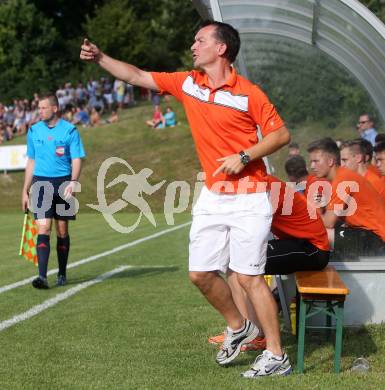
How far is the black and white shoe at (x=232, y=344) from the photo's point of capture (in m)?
6.38

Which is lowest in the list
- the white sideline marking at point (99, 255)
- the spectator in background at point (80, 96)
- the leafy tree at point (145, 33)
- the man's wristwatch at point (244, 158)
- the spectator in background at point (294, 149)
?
the white sideline marking at point (99, 255)

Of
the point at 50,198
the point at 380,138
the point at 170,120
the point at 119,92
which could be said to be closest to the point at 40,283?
the point at 50,198

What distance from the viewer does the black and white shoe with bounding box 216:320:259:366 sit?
6.38 m

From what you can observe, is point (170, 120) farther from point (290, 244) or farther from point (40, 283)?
point (290, 244)

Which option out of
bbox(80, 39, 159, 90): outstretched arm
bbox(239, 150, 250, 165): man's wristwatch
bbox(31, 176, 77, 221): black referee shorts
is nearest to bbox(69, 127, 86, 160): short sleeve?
bbox(31, 176, 77, 221): black referee shorts

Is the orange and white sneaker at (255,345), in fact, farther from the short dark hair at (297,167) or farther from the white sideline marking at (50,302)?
the short dark hair at (297,167)

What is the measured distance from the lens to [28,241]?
1224cm

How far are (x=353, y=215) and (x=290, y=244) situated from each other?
4.34 ft

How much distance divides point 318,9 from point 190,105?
3295 millimetres

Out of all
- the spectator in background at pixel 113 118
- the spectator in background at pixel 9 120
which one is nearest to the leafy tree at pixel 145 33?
the spectator in background at pixel 9 120

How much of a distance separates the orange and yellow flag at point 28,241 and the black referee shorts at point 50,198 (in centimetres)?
103

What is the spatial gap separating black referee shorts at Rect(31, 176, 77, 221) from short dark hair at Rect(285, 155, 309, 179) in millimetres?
2648

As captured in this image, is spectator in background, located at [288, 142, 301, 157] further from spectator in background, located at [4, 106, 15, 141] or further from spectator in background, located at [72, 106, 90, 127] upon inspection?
spectator in background, located at [4, 106, 15, 141]

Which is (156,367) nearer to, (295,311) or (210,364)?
(210,364)
